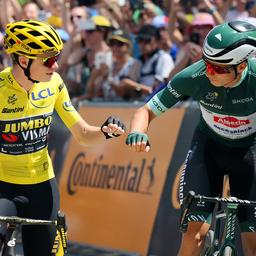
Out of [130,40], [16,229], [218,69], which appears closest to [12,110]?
[16,229]

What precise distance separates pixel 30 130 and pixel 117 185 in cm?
390

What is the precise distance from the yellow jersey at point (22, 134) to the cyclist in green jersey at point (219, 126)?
28.2 inches

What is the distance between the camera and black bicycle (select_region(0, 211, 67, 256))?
16.8 feet

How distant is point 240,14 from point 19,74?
518 centimetres

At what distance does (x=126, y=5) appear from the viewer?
41.2ft

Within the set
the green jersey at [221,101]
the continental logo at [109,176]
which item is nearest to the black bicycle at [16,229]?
the green jersey at [221,101]

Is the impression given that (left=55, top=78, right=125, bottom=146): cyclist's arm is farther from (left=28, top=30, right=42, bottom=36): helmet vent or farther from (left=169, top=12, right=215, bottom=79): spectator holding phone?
(left=169, top=12, right=215, bottom=79): spectator holding phone

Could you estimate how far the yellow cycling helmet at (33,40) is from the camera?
18.7 ft

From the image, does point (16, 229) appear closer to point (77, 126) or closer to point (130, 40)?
point (77, 126)

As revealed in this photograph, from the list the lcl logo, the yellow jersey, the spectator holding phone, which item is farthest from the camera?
the spectator holding phone

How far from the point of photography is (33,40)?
5707mm

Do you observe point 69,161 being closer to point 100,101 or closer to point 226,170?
point 100,101

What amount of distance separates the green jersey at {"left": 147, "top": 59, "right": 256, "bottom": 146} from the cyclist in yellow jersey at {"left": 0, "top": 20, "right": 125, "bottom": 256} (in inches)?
27.2

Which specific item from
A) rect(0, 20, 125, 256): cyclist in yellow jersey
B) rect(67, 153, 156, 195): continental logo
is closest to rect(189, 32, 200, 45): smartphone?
rect(67, 153, 156, 195): continental logo
